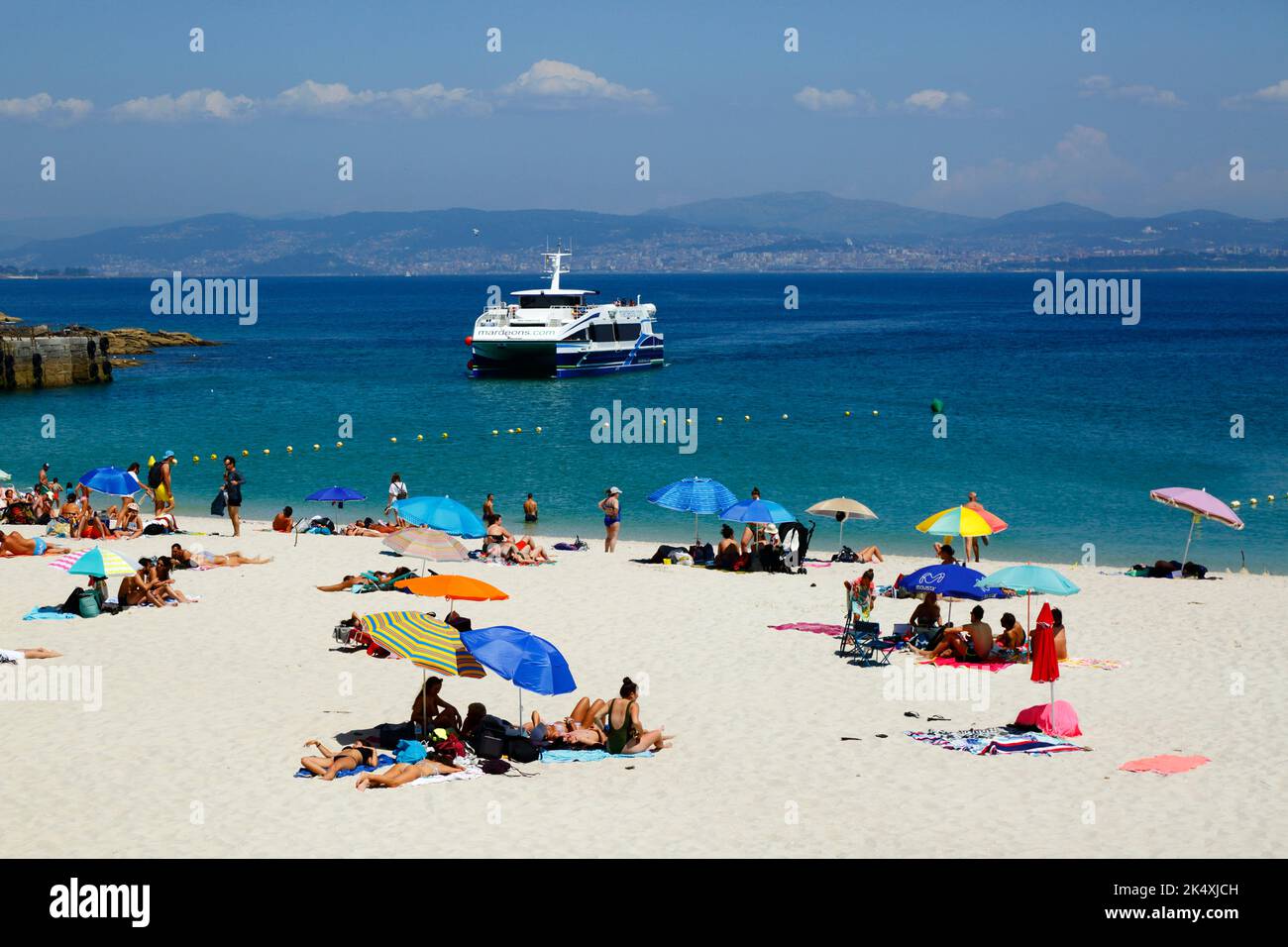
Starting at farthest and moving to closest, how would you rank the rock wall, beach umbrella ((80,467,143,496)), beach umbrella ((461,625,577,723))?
the rock wall < beach umbrella ((80,467,143,496)) < beach umbrella ((461,625,577,723))

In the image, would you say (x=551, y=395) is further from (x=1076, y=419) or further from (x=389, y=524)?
(x=389, y=524)

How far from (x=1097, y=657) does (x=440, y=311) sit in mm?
140311

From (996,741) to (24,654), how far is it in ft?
34.9

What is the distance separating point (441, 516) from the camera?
Answer: 19.1m

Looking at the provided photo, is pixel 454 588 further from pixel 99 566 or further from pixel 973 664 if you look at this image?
pixel 973 664

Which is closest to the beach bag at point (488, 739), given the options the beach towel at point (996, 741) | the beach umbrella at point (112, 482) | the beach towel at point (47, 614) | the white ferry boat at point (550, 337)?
the beach towel at point (996, 741)

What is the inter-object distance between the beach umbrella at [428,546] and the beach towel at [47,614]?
4.25 m

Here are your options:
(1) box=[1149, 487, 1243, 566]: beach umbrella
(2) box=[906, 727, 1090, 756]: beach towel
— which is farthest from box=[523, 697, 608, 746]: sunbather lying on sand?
(1) box=[1149, 487, 1243, 566]: beach umbrella

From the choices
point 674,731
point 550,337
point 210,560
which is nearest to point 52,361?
point 550,337

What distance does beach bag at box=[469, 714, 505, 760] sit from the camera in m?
12.3

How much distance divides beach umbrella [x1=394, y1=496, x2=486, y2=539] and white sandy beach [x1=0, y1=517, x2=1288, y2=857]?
1.12 meters

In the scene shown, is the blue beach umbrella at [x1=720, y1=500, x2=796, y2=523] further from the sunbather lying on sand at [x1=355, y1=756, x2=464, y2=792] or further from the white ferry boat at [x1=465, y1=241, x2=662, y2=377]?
the white ferry boat at [x1=465, y1=241, x2=662, y2=377]

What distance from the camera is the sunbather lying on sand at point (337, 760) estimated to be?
11.7 meters

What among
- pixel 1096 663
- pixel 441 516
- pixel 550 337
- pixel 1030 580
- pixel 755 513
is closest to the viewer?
pixel 1030 580
